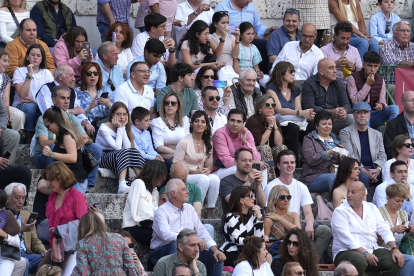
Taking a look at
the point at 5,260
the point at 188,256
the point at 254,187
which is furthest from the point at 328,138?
the point at 5,260

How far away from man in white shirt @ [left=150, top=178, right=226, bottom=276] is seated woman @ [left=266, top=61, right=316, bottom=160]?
2803 millimetres

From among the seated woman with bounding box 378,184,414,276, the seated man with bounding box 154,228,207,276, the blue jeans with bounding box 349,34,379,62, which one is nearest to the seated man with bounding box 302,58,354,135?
the blue jeans with bounding box 349,34,379,62

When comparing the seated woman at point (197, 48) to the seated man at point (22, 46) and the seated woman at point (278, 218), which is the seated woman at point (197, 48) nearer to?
the seated man at point (22, 46)

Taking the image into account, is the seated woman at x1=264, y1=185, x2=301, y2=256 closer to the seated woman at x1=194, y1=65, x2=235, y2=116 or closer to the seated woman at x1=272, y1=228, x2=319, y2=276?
the seated woman at x1=272, y1=228, x2=319, y2=276

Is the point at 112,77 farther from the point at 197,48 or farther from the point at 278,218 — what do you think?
the point at 278,218

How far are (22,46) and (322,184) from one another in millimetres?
4082

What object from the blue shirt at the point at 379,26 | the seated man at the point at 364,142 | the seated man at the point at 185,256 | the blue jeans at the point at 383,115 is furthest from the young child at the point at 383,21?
the seated man at the point at 185,256

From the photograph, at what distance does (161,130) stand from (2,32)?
2890 mm

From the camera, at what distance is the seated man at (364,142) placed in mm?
11883

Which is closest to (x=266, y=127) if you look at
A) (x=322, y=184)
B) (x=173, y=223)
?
(x=322, y=184)

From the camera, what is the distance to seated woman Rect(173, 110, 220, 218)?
1059 centimetres

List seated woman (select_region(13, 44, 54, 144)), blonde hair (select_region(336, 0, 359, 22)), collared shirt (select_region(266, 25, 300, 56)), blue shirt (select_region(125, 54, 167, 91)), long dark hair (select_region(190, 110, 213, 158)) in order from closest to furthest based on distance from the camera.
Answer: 1. long dark hair (select_region(190, 110, 213, 158))
2. seated woman (select_region(13, 44, 54, 144))
3. blue shirt (select_region(125, 54, 167, 91))
4. collared shirt (select_region(266, 25, 300, 56))
5. blonde hair (select_region(336, 0, 359, 22))

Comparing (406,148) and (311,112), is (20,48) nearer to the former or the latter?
(311,112)

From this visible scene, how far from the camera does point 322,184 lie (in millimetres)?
11211
